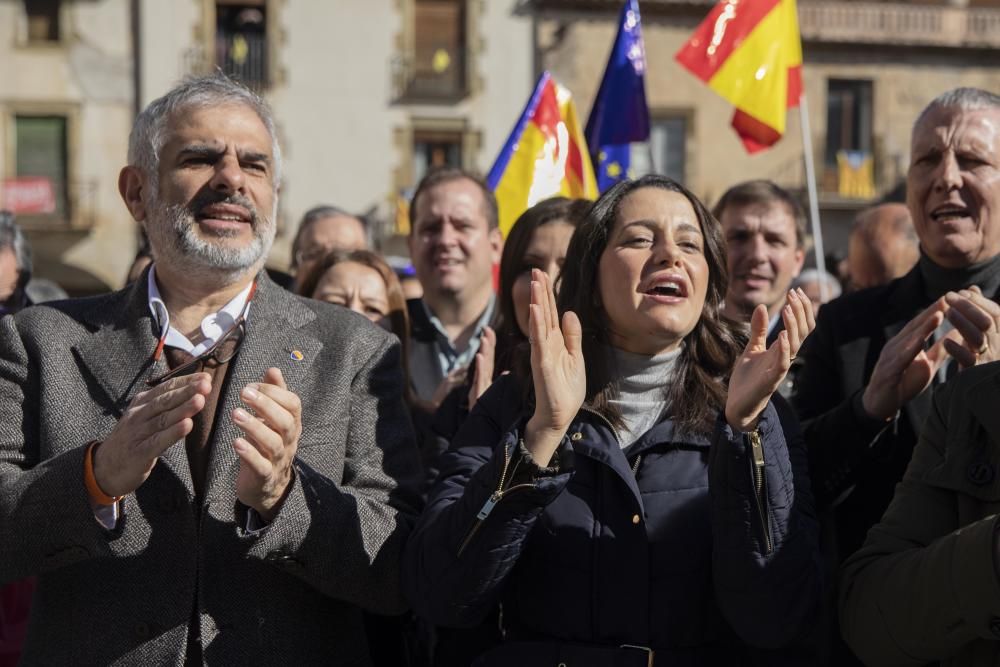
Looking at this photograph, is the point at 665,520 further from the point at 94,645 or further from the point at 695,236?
the point at 94,645

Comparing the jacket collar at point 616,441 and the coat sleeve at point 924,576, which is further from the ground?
the jacket collar at point 616,441

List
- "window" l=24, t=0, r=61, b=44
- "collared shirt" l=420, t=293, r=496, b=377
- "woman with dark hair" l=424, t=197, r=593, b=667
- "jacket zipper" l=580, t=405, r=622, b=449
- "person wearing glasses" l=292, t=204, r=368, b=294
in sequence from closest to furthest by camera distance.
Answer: "jacket zipper" l=580, t=405, r=622, b=449, "woman with dark hair" l=424, t=197, r=593, b=667, "collared shirt" l=420, t=293, r=496, b=377, "person wearing glasses" l=292, t=204, r=368, b=294, "window" l=24, t=0, r=61, b=44

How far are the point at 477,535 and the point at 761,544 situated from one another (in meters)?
0.55

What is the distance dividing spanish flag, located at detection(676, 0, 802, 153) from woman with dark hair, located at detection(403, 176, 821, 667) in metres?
3.56

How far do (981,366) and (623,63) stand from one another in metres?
4.15

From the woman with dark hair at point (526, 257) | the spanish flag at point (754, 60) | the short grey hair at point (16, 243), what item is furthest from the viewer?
the spanish flag at point (754, 60)

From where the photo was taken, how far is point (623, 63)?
20.9 ft

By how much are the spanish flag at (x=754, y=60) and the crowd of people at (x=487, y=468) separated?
3030mm

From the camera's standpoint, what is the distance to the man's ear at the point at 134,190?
302cm

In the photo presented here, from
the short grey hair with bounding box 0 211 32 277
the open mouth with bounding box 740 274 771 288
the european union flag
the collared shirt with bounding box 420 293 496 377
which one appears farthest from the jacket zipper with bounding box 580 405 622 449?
the european union flag

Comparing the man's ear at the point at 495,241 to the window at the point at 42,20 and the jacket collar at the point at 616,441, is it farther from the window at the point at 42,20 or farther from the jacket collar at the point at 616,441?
the window at the point at 42,20

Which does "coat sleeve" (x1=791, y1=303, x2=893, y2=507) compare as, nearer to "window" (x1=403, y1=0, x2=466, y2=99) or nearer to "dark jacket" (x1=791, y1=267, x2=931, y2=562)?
"dark jacket" (x1=791, y1=267, x2=931, y2=562)

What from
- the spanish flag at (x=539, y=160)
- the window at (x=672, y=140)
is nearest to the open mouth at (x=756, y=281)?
the spanish flag at (x=539, y=160)

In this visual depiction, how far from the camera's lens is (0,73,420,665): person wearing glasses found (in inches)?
101
